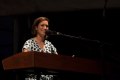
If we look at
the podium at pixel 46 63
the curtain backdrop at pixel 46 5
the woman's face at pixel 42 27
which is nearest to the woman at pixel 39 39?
the woman's face at pixel 42 27

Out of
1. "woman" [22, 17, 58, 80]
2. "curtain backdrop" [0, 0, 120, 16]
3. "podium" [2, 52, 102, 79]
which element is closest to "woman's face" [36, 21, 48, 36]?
"woman" [22, 17, 58, 80]

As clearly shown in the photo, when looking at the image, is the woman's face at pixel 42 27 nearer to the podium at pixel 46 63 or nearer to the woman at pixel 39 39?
the woman at pixel 39 39

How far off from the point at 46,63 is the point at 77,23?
2.11 metres

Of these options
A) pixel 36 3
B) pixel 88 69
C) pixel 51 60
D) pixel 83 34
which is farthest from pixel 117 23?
pixel 51 60

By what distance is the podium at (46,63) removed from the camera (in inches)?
148

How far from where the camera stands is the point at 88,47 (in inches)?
220

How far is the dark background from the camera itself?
5270 mm

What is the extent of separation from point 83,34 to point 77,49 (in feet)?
0.85

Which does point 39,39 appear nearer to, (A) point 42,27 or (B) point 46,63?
(A) point 42,27

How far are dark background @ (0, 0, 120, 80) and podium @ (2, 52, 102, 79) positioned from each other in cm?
97

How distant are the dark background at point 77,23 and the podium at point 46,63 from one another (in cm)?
97

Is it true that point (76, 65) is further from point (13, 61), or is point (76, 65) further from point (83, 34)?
point (83, 34)

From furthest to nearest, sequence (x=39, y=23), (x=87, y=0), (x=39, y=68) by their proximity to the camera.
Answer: (x=87, y=0)
(x=39, y=23)
(x=39, y=68)

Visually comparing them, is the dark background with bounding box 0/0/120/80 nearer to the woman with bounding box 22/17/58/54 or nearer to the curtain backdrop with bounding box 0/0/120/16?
the curtain backdrop with bounding box 0/0/120/16
